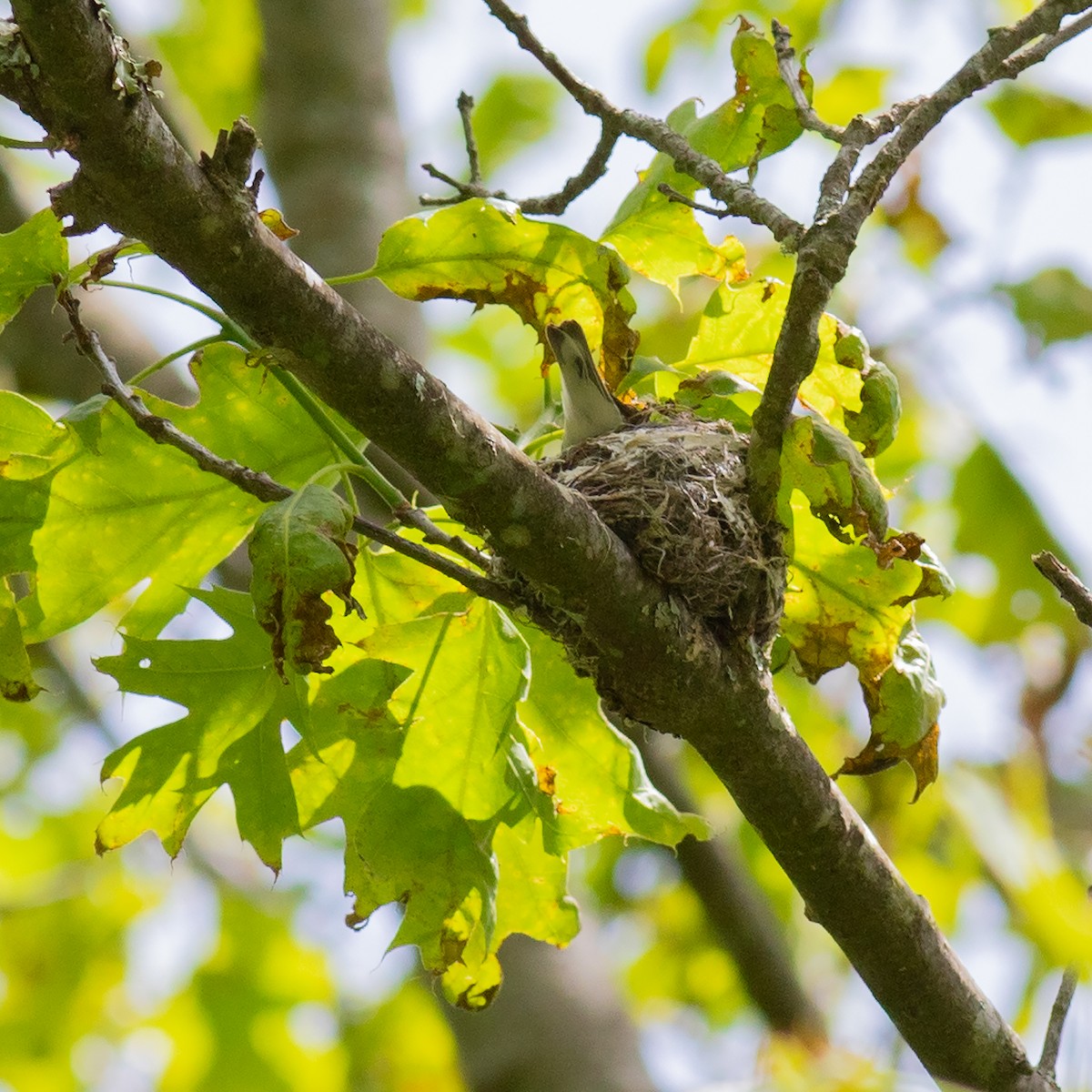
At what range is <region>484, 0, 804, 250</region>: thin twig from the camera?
211 cm

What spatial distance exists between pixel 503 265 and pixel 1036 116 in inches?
117

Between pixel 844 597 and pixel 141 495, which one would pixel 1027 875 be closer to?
pixel 844 597

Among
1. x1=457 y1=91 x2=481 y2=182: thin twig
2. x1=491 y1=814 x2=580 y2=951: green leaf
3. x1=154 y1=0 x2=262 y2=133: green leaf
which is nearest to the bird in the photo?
x1=457 y1=91 x2=481 y2=182: thin twig

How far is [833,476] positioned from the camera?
2.04m

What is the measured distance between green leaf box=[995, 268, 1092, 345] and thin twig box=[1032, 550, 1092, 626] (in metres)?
2.50

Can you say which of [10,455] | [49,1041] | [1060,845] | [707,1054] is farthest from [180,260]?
[707,1054]

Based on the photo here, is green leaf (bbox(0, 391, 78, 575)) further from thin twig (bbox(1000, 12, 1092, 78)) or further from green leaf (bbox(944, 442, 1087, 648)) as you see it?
green leaf (bbox(944, 442, 1087, 648))

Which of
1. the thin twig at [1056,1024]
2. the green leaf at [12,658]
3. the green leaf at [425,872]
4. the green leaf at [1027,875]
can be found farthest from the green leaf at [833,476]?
the green leaf at [12,658]

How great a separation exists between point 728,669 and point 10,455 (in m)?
1.28

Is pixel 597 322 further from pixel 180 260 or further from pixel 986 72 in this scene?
pixel 180 260

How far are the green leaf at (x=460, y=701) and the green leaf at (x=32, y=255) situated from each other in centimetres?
81

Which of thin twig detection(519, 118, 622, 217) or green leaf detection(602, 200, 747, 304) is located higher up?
thin twig detection(519, 118, 622, 217)

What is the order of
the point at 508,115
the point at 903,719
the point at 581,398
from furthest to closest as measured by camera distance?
the point at 508,115 → the point at 581,398 → the point at 903,719

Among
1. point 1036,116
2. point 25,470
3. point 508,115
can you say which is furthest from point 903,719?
point 508,115
